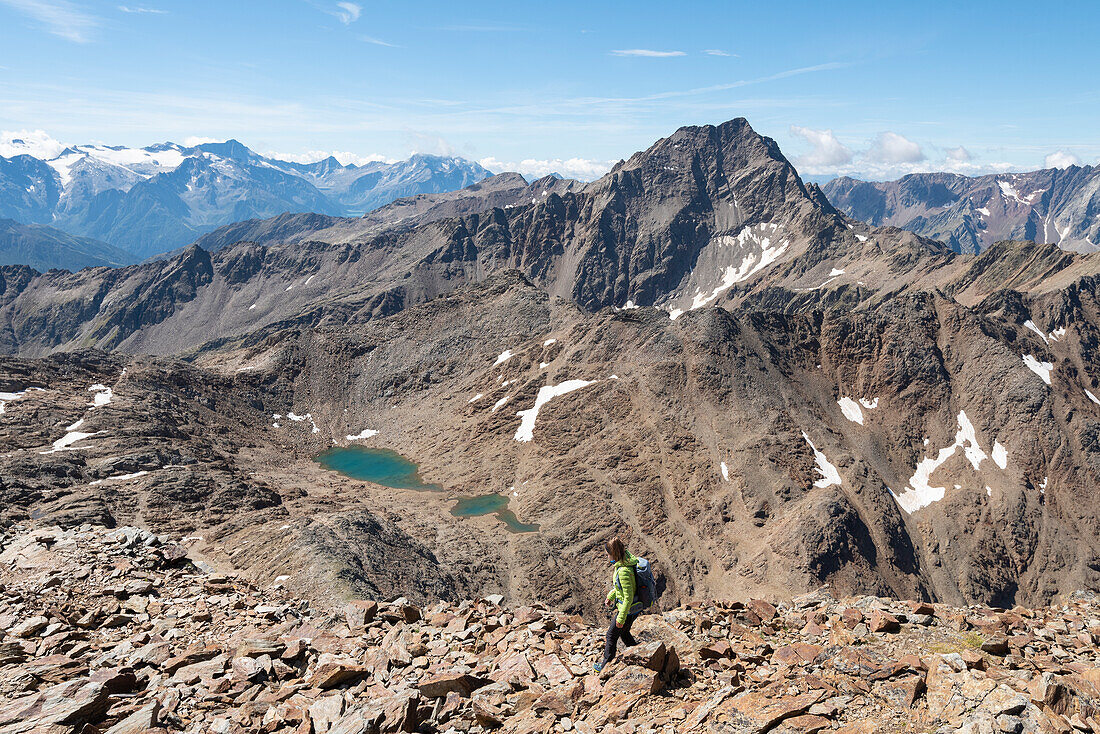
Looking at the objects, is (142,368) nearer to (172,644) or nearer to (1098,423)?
(172,644)

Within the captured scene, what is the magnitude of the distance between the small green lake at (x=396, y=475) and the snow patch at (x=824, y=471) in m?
50.7

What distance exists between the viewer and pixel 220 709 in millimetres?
15828

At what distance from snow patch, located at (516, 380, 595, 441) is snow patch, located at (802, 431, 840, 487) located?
46.0 m

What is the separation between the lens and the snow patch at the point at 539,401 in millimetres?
121875

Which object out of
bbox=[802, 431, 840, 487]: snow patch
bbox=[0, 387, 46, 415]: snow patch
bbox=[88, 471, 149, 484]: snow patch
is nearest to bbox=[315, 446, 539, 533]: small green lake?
bbox=[88, 471, 149, 484]: snow patch

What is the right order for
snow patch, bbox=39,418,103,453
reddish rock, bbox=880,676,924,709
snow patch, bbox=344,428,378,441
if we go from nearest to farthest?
reddish rock, bbox=880,676,924,709, snow patch, bbox=39,418,103,453, snow patch, bbox=344,428,378,441

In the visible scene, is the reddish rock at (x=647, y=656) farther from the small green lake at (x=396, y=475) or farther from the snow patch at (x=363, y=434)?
the snow patch at (x=363, y=434)

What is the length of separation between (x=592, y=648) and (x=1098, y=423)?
Result: 14111cm

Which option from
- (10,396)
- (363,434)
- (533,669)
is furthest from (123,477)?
(533,669)

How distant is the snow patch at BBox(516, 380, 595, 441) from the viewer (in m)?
122

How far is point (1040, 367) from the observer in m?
126

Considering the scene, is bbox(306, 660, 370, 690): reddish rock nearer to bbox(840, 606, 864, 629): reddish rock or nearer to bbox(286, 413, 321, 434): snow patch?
bbox(840, 606, 864, 629): reddish rock

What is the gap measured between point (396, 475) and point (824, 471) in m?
83.9

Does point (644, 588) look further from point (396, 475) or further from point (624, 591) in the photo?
point (396, 475)
